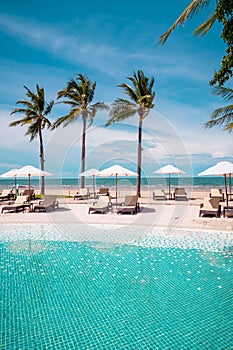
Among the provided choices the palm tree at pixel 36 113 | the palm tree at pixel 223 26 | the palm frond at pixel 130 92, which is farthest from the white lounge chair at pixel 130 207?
the palm tree at pixel 36 113

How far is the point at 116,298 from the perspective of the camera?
4.88 meters

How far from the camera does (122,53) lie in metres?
15.9

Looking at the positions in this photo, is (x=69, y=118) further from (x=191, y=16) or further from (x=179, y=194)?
(x=191, y=16)

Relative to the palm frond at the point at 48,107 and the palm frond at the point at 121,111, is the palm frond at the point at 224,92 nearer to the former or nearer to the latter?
the palm frond at the point at 121,111

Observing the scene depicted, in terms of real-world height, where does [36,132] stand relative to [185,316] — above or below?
above

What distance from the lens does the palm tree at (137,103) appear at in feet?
62.3

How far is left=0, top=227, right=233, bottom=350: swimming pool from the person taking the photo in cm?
368

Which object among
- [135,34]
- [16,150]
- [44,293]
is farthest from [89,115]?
[44,293]

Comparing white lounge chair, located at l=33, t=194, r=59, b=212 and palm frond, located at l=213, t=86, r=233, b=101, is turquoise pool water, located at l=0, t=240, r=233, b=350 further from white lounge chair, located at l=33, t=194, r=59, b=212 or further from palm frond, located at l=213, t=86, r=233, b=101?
palm frond, located at l=213, t=86, r=233, b=101

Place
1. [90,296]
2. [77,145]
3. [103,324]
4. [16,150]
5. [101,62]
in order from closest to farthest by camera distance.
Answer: [103,324] → [90,296] → [101,62] → [16,150] → [77,145]

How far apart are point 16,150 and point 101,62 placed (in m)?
Answer: 9.12

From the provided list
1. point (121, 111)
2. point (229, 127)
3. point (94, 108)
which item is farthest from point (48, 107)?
point (229, 127)

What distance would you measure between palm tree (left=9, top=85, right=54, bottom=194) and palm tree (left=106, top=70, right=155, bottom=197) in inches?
268

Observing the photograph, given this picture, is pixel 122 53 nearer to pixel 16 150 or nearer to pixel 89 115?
pixel 89 115
